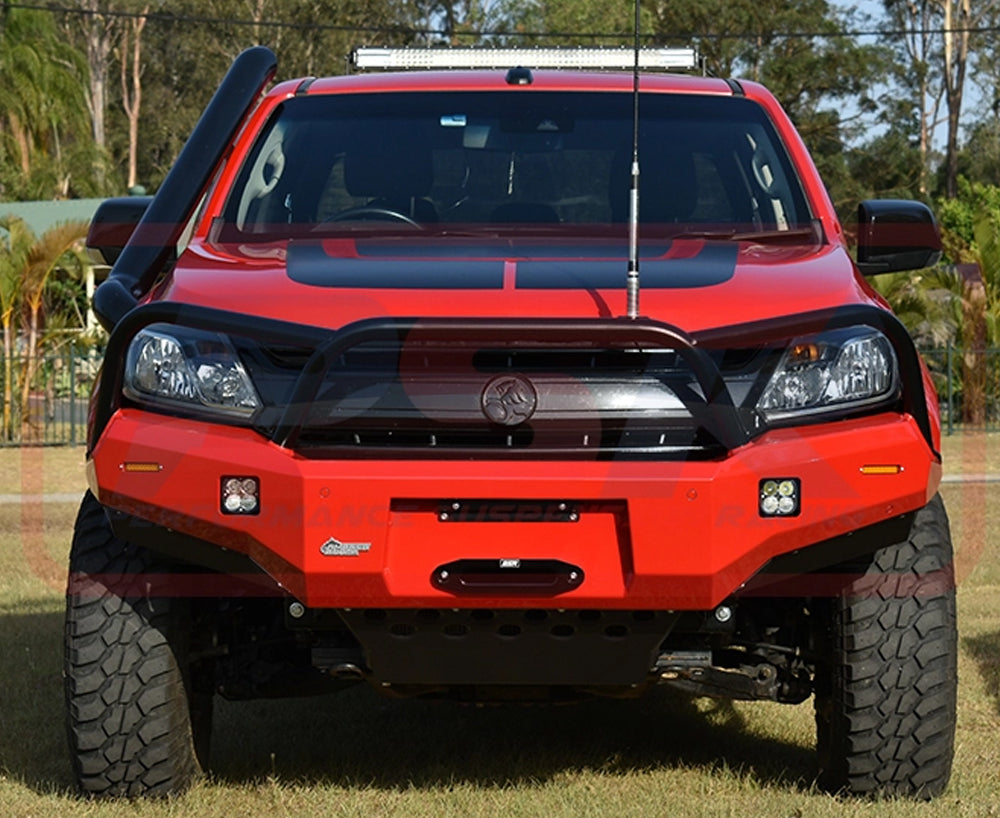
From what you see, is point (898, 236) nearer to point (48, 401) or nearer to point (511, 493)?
point (511, 493)

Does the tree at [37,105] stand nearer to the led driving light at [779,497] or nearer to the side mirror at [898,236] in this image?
the side mirror at [898,236]

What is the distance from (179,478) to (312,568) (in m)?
0.36

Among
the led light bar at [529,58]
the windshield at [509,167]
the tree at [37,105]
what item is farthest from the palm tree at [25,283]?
the tree at [37,105]

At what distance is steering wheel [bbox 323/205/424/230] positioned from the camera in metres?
5.20

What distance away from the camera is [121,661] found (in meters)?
4.38

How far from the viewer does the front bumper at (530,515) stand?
12.6 feet

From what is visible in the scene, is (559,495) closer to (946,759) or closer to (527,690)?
(527,690)

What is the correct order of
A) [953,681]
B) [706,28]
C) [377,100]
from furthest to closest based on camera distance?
[706,28]
[377,100]
[953,681]

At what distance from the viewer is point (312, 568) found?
12.8 ft

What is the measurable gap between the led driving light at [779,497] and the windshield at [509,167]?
1.30m

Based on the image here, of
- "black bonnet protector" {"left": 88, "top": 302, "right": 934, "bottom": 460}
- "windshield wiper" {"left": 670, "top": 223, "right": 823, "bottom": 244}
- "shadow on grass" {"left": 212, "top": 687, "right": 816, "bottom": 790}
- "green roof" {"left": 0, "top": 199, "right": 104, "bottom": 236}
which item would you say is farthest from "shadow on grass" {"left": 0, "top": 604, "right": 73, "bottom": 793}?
"green roof" {"left": 0, "top": 199, "right": 104, "bottom": 236}

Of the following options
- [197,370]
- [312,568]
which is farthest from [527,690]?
[197,370]

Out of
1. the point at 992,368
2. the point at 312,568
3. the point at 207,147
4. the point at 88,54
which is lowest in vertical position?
the point at 992,368

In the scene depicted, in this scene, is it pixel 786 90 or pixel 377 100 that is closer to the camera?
pixel 377 100
